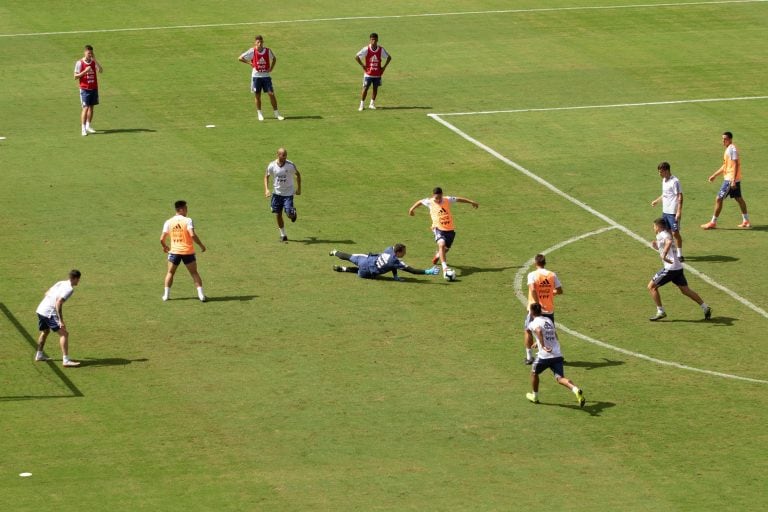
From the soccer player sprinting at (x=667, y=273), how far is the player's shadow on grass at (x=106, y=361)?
34.3 feet

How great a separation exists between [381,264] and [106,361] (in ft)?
23.6

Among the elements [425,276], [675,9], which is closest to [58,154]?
[425,276]

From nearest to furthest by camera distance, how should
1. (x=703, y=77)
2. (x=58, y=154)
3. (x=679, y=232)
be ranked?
(x=679, y=232) → (x=58, y=154) → (x=703, y=77)

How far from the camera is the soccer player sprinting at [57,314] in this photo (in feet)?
90.9

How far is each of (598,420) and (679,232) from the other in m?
10.9

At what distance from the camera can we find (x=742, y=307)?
31.9m

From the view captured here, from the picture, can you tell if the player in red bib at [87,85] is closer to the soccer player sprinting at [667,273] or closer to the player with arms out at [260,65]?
the player with arms out at [260,65]

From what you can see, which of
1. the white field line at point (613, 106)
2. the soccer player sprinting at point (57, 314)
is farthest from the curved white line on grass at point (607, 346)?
the white field line at point (613, 106)

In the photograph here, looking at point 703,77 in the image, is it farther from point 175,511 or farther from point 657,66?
point 175,511

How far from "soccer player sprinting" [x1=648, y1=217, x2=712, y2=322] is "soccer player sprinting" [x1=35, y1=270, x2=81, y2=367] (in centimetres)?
1159

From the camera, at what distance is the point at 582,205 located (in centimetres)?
3891

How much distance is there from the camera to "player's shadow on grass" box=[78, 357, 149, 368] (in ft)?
92.8

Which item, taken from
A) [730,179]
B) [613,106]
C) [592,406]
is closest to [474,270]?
[730,179]

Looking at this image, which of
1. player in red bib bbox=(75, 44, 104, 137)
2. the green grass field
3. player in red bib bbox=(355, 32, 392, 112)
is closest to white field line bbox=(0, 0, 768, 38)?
the green grass field
